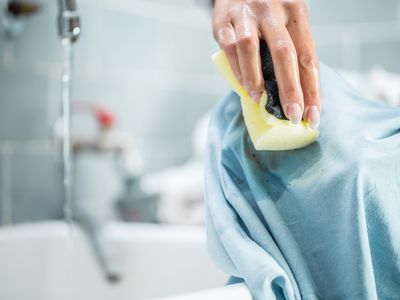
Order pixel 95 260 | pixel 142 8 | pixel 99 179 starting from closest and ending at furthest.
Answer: pixel 95 260 → pixel 99 179 → pixel 142 8

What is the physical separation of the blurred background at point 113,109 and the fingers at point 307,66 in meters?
0.32

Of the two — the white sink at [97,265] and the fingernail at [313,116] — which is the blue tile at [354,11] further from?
the fingernail at [313,116]

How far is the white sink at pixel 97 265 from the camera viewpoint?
2.34ft

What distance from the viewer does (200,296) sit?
1.15 ft

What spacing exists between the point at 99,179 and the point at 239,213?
1.87 feet

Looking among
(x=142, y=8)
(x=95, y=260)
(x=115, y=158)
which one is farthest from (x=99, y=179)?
(x=142, y=8)

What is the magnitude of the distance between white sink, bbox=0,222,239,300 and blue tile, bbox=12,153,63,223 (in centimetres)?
17

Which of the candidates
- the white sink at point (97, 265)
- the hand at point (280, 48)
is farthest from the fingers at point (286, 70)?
the white sink at point (97, 265)

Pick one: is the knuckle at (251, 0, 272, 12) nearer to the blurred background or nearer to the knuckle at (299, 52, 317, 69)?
the knuckle at (299, 52, 317, 69)

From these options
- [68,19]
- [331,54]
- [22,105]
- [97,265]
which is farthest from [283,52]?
[331,54]

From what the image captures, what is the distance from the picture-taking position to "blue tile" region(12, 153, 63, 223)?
914 mm

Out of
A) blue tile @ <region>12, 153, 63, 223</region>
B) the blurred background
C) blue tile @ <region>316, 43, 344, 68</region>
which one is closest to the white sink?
the blurred background

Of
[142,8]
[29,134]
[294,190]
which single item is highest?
[142,8]

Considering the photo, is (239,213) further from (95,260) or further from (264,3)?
(95,260)
